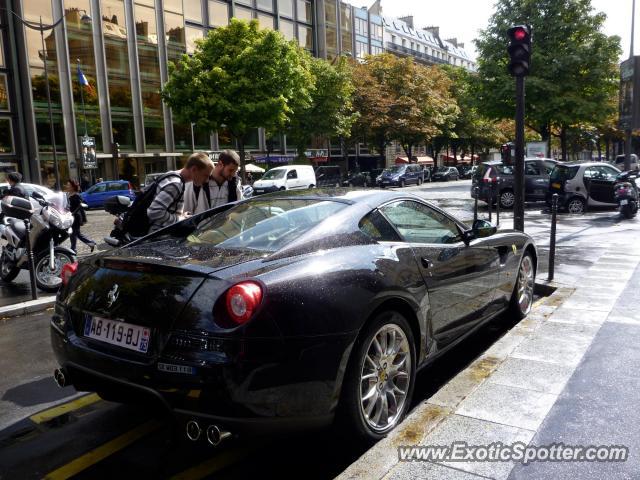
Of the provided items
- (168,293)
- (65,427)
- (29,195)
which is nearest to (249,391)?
(168,293)

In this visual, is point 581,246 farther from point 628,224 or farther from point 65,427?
point 65,427

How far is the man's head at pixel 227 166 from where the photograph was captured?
5.68 m

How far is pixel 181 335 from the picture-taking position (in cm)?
254

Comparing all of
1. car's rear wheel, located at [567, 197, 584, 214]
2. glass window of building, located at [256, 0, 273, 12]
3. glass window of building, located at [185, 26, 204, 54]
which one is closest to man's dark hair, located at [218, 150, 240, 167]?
car's rear wheel, located at [567, 197, 584, 214]

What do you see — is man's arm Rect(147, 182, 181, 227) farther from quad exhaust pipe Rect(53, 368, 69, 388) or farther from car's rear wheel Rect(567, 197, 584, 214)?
car's rear wheel Rect(567, 197, 584, 214)

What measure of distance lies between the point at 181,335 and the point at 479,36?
105ft

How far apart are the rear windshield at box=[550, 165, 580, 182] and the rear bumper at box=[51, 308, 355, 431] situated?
1545 cm

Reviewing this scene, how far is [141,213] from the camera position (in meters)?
5.34

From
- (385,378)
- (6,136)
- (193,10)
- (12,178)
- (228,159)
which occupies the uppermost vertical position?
(193,10)

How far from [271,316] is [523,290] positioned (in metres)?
3.60

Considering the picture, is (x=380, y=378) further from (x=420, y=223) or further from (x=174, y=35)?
(x=174, y=35)

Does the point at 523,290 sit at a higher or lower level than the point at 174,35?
lower

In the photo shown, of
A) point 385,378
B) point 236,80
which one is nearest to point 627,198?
point 385,378

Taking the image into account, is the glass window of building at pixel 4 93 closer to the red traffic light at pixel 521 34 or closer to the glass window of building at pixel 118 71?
the glass window of building at pixel 118 71
